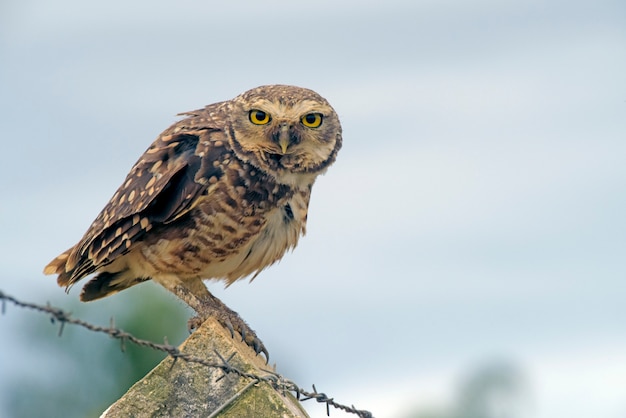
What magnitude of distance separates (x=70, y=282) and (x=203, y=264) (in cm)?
78

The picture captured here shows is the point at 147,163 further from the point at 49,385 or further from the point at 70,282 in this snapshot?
the point at 49,385

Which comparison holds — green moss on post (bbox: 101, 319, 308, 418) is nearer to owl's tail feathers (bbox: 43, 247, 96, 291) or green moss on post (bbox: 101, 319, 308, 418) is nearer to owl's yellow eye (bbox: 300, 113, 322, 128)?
owl's tail feathers (bbox: 43, 247, 96, 291)

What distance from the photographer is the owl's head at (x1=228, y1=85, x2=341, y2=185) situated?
269 inches

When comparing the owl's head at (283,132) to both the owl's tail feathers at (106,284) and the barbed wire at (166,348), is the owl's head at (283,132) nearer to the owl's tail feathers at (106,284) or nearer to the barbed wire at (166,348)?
the owl's tail feathers at (106,284)

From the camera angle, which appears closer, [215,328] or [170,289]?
[215,328]

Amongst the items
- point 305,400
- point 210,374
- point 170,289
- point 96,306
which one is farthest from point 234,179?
point 96,306

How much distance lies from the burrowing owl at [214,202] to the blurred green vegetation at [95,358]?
26.4m

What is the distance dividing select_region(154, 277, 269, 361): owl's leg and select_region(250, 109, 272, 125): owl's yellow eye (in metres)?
0.99

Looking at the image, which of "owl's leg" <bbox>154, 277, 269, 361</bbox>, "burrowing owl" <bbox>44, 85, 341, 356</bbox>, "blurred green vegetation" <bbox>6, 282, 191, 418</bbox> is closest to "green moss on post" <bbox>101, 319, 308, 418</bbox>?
"owl's leg" <bbox>154, 277, 269, 361</bbox>

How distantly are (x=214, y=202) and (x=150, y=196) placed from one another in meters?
0.36

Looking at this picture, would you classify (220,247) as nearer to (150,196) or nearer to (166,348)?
→ (150,196)

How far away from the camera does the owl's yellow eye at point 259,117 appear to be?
22.6ft

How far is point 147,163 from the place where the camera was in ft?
22.1

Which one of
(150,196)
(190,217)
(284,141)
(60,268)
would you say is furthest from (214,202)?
(60,268)
